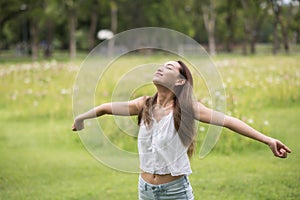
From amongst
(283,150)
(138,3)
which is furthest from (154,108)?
(138,3)

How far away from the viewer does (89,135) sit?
139 inches

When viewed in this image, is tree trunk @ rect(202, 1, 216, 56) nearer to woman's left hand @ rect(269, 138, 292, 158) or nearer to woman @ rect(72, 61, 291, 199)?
woman @ rect(72, 61, 291, 199)

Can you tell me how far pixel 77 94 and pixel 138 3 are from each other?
39.5 metres

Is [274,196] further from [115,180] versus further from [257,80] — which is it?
[257,80]

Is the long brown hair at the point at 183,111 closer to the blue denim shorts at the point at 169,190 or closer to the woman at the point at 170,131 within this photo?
the woman at the point at 170,131

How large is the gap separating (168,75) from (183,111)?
7.7 inches

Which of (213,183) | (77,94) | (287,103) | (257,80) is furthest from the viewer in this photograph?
(257,80)

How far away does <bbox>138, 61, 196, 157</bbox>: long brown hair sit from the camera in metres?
2.68

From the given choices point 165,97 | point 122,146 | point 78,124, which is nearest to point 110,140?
point 122,146

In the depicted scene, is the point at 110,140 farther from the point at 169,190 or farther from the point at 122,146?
the point at 169,190

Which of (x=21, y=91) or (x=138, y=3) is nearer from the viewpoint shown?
(x=21, y=91)

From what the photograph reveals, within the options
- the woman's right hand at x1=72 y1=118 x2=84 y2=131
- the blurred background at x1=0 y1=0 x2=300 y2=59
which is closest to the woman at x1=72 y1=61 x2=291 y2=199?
the woman's right hand at x1=72 y1=118 x2=84 y2=131

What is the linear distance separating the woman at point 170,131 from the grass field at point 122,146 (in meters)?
1.84

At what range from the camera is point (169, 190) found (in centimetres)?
265
